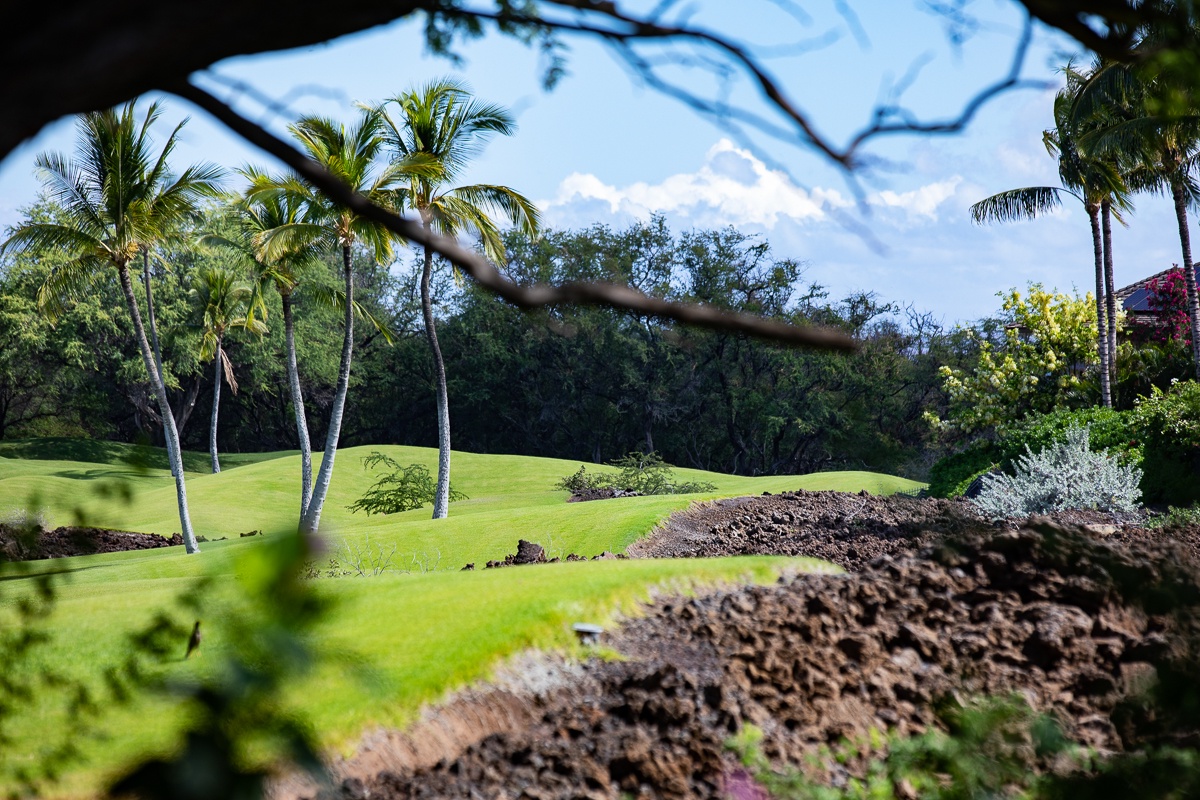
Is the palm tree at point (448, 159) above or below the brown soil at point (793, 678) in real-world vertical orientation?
above

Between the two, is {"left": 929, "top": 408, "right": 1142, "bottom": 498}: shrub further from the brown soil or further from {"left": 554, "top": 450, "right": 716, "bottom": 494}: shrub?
the brown soil

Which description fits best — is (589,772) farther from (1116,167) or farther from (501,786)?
(1116,167)

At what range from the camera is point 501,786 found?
11.9 ft

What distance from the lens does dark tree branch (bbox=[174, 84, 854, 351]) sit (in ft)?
4.98

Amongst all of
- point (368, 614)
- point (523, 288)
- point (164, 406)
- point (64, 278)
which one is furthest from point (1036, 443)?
point (64, 278)

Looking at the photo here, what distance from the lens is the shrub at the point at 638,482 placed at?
2259cm

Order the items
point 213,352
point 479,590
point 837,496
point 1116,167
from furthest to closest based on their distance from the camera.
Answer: point 213,352, point 1116,167, point 837,496, point 479,590

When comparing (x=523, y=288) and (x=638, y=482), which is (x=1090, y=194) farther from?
(x=523, y=288)

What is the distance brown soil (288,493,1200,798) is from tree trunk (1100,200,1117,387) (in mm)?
13840

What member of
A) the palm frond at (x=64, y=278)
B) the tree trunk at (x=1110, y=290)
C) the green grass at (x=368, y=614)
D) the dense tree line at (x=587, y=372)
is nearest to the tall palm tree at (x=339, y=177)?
the palm frond at (x=64, y=278)

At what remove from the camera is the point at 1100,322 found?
1886 centimetres

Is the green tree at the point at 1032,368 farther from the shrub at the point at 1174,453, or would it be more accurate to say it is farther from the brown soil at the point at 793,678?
the brown soil at the point at 793,678

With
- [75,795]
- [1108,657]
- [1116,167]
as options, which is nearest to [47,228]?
[75,795]

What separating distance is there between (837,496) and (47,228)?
13118mm
